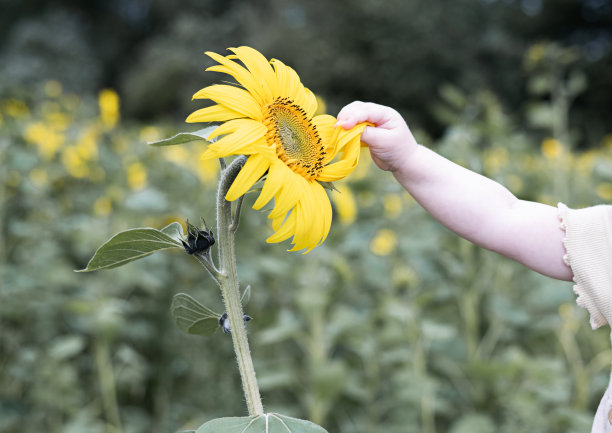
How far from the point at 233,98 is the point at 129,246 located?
162mm

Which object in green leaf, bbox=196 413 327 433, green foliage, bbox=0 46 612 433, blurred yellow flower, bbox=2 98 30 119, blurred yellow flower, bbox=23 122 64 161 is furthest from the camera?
blurred yellow flower, bbox=2 98 30 119

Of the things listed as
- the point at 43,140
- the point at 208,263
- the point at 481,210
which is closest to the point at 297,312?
the point at 43,140

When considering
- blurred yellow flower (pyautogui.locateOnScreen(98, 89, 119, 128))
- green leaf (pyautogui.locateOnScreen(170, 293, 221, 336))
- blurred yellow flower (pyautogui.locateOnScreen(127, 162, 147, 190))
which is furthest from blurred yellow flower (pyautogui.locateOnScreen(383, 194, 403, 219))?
green leaf (pyautogui.locateOnScreen(170, 293, 221, 336))

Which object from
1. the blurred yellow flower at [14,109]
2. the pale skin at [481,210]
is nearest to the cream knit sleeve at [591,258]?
the pale skin at [481,210]

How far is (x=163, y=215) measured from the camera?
205 centimetres

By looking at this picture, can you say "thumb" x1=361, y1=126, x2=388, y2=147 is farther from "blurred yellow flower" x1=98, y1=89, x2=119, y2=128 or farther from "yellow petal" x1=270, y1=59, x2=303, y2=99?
"blurred yellow flower" x1=98, y1=89, x2=119, y2=128

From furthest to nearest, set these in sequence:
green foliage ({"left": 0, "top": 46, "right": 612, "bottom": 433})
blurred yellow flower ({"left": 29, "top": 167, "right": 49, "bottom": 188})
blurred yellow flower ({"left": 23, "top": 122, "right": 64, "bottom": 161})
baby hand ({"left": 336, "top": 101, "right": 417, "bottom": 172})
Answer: blurred yellow flower ({"left": 23, "top": 122, "right": 64, "bottom": 161})
blurred yellow flower ({"left": 29, "top": 167, "right": 49, "bottom": 188})
green foliage ({"left": 0, "top": 46, "right": 612, "bottom": 433})
baby hand ({"left": 336, "top": 101, "right": 417, "bottom": 172})

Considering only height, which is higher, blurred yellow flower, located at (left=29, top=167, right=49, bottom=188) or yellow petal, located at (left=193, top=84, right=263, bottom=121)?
blurred yellow flower, located at (left=29, top=167, right=49, bottom=188)

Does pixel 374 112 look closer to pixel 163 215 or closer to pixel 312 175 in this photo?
pixel 312 175

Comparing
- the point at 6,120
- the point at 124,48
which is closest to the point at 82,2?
the point at 124,48

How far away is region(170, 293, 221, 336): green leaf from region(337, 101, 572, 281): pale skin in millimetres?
312

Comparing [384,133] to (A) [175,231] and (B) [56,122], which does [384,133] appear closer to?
(A) [175,231]

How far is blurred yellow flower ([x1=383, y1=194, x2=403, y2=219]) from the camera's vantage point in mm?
2104

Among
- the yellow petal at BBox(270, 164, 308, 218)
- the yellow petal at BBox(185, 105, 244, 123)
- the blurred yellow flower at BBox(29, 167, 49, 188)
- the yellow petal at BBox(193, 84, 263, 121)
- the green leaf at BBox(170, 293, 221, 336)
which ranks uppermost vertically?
the blurred yellow flower at BBox(29, 167, 49, 188)
